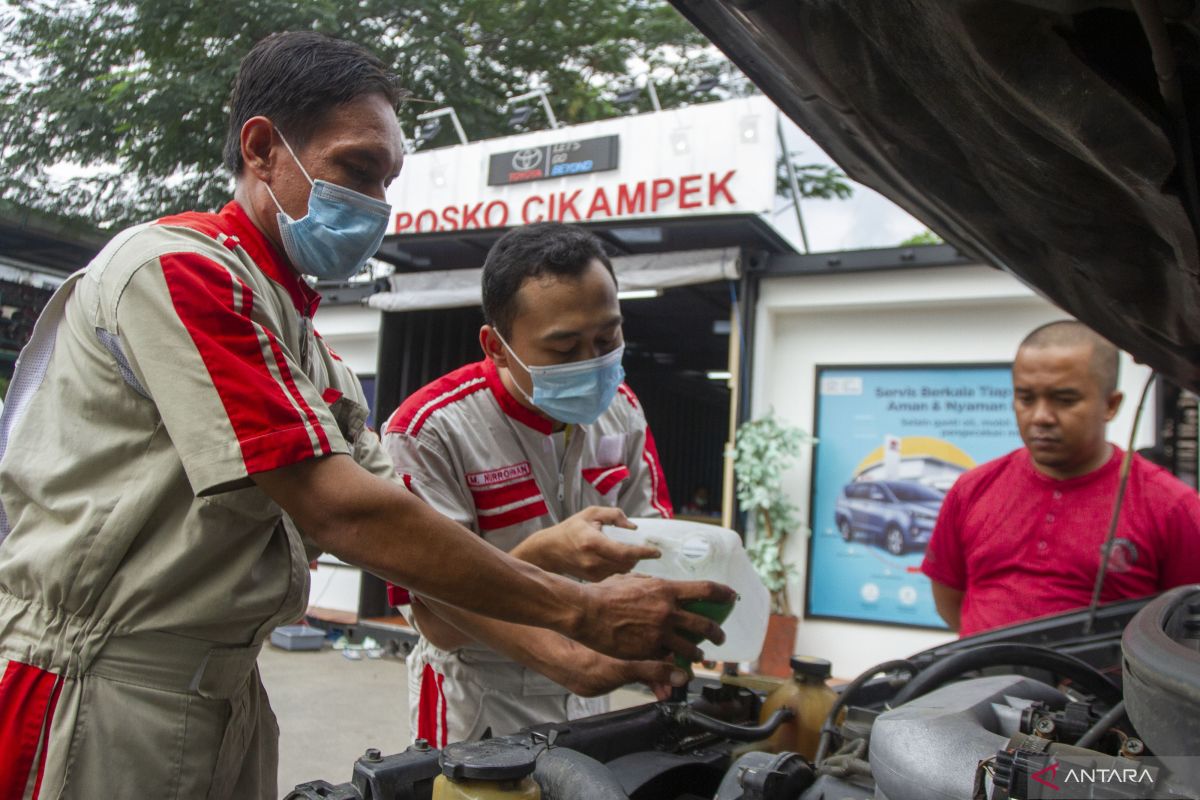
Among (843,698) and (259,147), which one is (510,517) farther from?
(259,147)

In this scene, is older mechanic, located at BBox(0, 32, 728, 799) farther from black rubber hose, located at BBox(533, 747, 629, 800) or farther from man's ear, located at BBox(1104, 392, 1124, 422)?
man's ear, located at BBox(1104, 392, 1124, 422)

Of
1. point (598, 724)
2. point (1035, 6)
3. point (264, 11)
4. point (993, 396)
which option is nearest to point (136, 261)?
point (598, 724)

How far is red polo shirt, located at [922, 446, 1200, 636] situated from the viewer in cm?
235

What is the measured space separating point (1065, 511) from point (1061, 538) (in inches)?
3.8

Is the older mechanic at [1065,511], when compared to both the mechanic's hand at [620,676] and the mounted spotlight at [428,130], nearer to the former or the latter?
the mechanic's hand at [620,676]

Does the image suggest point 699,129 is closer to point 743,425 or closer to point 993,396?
point 743,425

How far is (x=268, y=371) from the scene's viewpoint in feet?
3.93

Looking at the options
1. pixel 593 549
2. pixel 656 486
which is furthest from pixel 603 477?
pixel 593 549

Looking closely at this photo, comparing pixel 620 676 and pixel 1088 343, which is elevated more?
pixel 1088 343

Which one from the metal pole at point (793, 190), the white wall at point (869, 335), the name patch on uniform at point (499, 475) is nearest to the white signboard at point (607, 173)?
the metal pole at point (793, 190)

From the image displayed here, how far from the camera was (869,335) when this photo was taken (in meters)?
6.70

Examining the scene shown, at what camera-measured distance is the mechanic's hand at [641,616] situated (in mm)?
1446

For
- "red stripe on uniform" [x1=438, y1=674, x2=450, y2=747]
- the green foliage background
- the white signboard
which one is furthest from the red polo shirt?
the white signboard

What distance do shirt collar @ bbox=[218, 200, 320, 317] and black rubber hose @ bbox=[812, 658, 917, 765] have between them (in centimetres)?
124
